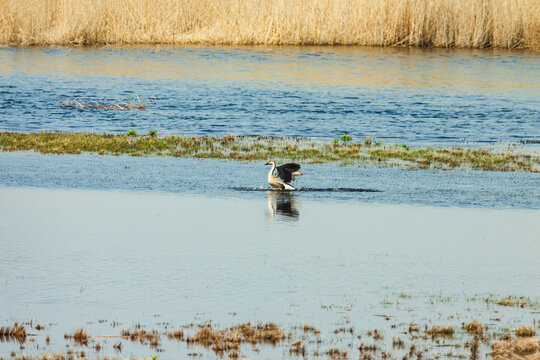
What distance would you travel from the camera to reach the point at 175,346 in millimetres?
8172

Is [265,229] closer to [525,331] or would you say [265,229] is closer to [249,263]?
[249,263]

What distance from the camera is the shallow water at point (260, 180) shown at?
54.3ft

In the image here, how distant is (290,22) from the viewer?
4675 centimetres

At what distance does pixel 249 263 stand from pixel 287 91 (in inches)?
1001

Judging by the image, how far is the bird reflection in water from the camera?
48.4 feet

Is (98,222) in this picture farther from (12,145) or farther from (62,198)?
(12,145)

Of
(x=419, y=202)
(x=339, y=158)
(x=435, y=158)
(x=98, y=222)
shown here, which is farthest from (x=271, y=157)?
(x=98, y=222)

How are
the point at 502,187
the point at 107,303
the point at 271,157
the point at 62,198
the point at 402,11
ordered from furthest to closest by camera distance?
the point at 402,11, the point at 271,157, the point at 502,187, the point at 62,198, the point at 107,303

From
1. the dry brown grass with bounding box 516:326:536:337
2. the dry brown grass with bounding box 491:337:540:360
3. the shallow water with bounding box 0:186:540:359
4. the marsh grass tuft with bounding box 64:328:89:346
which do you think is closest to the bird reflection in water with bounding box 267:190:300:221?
the shallow water with bounding box 0:186:540:359

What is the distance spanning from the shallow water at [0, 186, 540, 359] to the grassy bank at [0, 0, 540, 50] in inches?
1229

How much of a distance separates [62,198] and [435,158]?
30.0ft

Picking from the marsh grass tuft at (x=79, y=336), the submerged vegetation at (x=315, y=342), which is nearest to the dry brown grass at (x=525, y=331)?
the submerged vegetation at (x=315, y=342)

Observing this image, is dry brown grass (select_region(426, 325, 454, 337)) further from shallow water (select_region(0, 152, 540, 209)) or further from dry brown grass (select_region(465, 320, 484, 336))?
shallow water (select_region(0, 152, 540, 209))

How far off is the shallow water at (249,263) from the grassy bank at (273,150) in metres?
4.84
